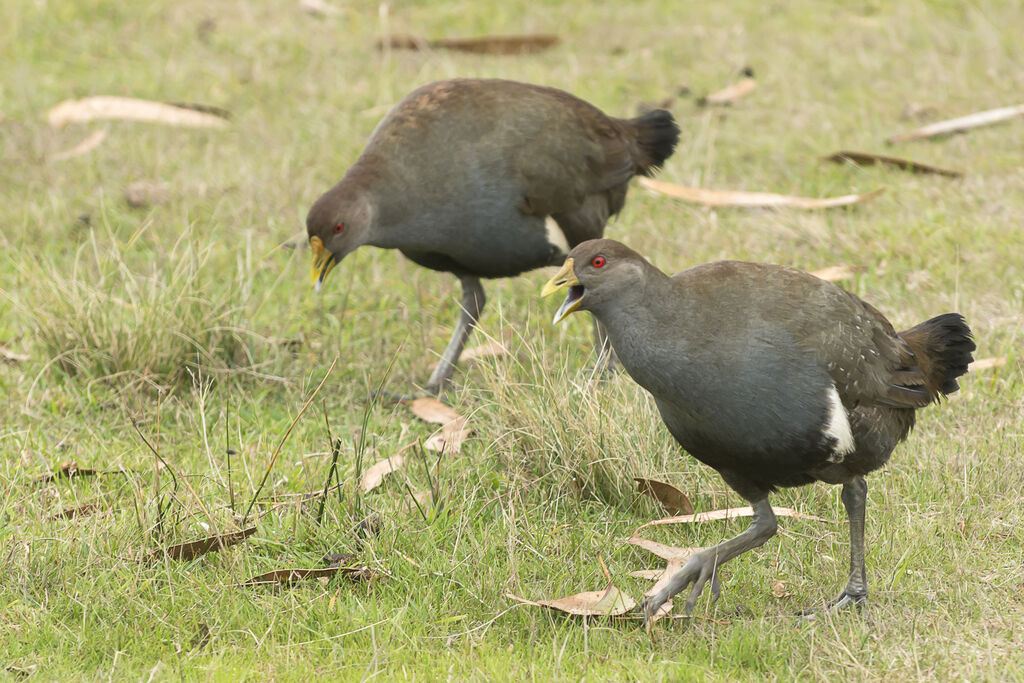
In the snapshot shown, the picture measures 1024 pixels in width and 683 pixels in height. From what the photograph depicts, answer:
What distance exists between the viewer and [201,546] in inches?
171

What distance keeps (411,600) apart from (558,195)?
2427 millimetres

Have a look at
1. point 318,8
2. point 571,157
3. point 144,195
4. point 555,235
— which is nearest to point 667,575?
point 555,235

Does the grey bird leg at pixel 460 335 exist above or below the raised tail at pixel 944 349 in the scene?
below

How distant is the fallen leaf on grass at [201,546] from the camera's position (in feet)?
14.2

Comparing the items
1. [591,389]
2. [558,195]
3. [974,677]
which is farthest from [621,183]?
[974,677]

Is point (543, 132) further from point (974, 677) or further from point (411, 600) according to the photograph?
point (974, 677)

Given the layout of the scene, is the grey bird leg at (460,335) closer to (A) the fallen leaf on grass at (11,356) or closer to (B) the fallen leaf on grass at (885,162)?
(A) the fallen leaf on grass at (11,356)

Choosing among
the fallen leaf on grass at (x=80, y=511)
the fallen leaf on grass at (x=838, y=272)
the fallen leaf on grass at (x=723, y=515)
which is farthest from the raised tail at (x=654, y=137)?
the fallen leaf on grass at (x=80, y=511)

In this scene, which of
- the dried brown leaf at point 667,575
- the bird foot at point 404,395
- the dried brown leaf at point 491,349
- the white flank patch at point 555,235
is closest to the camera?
the dried brown leaf at point 667,575

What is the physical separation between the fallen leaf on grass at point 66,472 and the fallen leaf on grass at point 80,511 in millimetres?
217

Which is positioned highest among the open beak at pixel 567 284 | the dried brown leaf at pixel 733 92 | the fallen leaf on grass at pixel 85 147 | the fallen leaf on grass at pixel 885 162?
the open beak at pixel 567 284

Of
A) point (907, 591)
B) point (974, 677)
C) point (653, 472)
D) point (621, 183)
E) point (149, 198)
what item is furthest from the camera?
point (149, 198)

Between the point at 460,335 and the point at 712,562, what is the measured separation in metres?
2.35

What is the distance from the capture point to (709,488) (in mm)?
4926
